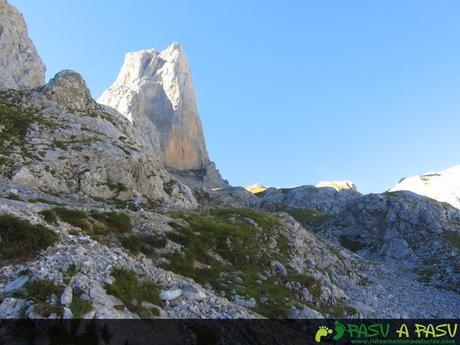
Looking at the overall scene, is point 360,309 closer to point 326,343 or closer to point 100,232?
point 326,343

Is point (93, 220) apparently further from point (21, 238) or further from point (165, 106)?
point (165, 106)

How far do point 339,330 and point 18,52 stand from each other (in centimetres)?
11736

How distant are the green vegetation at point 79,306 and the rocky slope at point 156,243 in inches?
2.1

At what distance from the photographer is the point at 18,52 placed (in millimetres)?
114625

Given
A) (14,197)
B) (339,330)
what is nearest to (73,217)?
(14,197)

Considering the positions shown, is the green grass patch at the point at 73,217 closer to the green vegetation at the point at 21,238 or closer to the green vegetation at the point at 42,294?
the green vegetation at the point at 21,238

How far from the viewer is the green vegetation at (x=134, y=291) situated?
16344 millimetres

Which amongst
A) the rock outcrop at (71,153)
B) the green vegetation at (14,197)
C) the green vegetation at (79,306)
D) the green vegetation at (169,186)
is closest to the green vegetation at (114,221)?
the green vegetation at (14,197)

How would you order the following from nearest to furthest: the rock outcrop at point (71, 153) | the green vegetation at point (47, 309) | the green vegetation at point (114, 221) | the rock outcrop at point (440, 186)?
the green vegetation at point (47, 309) < the green vegetation at point (114, 221) < the rock outcrop at point (71, 153) < the rock outcrop at point (440, 186)

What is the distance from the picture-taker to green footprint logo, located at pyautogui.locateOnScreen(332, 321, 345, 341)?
22919 millimetres

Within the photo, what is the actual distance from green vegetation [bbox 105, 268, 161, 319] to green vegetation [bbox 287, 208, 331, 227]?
87243 mm

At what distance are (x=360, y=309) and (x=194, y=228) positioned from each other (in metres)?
14.2

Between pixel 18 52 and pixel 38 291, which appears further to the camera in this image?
pixel 18 52

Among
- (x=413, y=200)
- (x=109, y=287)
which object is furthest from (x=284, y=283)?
(x=413, y=200)
